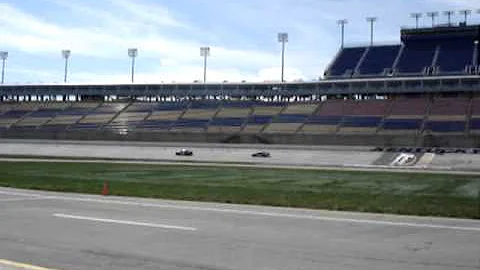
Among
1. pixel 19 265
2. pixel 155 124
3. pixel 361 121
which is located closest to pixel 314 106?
pixel 361 121

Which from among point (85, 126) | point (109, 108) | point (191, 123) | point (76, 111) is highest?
point (109, 108)

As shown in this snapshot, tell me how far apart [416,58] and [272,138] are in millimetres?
39103

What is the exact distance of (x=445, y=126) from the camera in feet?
244

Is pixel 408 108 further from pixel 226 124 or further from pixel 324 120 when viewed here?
pixel 226 124

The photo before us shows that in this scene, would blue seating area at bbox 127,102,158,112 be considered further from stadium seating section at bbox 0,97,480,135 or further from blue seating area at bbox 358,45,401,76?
blue seating area at bbox 358,45,401,76

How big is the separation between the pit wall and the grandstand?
0.39 feet

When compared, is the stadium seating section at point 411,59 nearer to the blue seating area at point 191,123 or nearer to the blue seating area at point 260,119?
the blue seating area at point 260,119

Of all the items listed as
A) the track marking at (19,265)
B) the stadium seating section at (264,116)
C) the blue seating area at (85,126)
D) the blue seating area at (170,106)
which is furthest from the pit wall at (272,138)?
the track marking at (19,265)

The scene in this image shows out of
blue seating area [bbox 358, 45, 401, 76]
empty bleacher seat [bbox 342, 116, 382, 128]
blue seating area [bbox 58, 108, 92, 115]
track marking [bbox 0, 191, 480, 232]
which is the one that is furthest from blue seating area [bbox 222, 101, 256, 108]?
track marking [bbox 0, 191, 480, 232]

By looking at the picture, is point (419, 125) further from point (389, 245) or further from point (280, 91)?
point (389, 245)

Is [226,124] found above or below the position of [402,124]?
below

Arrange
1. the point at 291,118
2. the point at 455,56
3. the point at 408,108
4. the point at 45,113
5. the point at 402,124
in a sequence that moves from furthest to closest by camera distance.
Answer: the point at 455,56 < the point at 45,113 < the point at 291,118 < the point at 408,108 < the point at 402,124

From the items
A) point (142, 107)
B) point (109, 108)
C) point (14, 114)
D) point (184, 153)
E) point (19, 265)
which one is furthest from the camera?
point (14, 114)

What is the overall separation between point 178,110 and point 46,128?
746 inches
